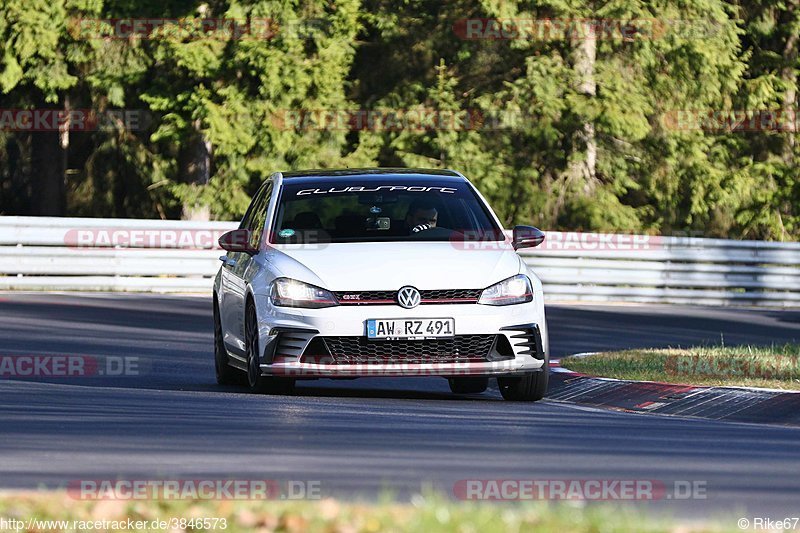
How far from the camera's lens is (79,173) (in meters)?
44.9

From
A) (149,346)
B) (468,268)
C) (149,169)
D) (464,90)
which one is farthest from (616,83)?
(468,268)

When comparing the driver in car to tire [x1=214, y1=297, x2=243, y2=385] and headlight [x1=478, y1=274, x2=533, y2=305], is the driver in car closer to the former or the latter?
headlight [x1=478, y1=274, x2=533, y2=305]

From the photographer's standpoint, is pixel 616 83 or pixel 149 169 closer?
pixel 616 83

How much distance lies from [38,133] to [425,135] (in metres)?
10.3

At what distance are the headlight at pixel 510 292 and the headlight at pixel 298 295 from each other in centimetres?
103

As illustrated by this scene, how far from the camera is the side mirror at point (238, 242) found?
13.6 meters

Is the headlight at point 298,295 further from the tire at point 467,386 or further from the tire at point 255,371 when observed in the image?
the tire at point 467,386

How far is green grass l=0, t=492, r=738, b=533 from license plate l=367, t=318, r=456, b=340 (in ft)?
16.0

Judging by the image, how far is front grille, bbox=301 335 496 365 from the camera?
12414 millimetres

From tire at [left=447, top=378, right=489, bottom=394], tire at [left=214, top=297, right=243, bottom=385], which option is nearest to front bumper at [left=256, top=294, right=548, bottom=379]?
tire at [left=214, top=297, right=243, bottom=385]

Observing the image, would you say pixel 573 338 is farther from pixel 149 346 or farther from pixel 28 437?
pixel 28 437

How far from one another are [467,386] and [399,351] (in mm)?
2543

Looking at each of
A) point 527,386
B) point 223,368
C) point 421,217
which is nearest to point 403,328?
point 527,386

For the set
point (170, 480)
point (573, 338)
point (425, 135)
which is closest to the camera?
point (170, 480)
